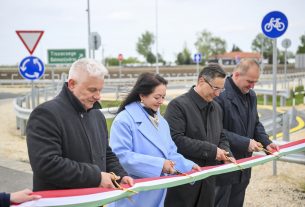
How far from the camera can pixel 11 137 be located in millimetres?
11688

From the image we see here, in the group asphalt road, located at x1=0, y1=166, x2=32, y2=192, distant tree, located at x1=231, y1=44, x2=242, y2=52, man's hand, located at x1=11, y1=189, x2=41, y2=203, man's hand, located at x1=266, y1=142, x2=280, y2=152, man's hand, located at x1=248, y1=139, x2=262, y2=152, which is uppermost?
distant tree, located at x1=231, y1=44, x2=242, y2=52

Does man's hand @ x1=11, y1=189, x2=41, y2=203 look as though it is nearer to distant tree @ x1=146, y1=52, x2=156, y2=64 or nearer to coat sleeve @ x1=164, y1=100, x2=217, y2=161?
coat sleeve @ x1=164, y1=100, x2=217, y2=161

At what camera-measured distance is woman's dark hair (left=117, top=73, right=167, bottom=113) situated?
142 inches

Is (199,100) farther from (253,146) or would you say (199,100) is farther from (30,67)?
(30,67)

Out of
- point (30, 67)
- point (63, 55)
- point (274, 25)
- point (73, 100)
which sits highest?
point (274, 25)

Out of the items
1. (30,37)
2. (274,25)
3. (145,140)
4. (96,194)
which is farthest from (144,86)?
(30,37)

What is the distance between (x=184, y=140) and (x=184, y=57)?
10038 cm

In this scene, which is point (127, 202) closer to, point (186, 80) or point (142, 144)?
point (142, 144)

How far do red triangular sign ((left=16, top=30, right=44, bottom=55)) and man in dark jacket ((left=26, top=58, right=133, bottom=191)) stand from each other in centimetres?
890

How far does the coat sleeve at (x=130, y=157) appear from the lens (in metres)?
3.44

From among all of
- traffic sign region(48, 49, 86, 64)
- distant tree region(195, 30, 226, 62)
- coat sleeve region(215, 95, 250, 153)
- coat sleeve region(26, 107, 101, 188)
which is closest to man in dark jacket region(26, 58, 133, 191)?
coat sleeve region(26, 107, 101, 188)

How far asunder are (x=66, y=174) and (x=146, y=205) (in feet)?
3.77

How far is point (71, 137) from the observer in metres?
2.78

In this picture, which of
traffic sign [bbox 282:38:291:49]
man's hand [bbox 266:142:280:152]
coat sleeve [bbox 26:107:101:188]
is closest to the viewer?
coat sleeve [bbox 26:107:101:188]
